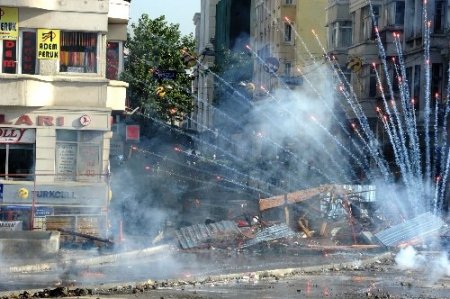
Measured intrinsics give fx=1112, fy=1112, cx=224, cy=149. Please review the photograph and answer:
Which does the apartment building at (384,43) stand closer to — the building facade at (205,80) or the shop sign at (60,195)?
the shop sign at (60,195)

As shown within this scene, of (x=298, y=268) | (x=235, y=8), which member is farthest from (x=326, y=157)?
(x=235, y=8)

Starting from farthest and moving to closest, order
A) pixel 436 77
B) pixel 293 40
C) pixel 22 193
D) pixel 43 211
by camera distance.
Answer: pixel 293 40, pixel 436 77, pixel 22 193, pixel 43 211

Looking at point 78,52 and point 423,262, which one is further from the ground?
point 78,52

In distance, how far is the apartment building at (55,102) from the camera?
95.0ft

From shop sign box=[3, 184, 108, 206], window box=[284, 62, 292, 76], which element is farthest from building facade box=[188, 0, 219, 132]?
shop sign box=[3, 184, 108, 206]

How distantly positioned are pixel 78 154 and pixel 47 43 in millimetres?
3057

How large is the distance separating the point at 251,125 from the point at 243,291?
4056 centimetres

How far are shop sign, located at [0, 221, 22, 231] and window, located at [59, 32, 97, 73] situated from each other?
15.3 ft

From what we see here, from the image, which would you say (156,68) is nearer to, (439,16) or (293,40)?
(439,16)

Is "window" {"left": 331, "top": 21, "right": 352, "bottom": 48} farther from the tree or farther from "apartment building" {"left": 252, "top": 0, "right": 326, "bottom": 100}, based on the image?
the tree

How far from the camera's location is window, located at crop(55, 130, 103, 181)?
29.6 m

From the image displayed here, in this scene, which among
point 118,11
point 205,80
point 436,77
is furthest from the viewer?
point 205,80

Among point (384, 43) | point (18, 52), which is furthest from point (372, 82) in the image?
point (18, 52)

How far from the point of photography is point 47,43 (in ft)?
96.3
